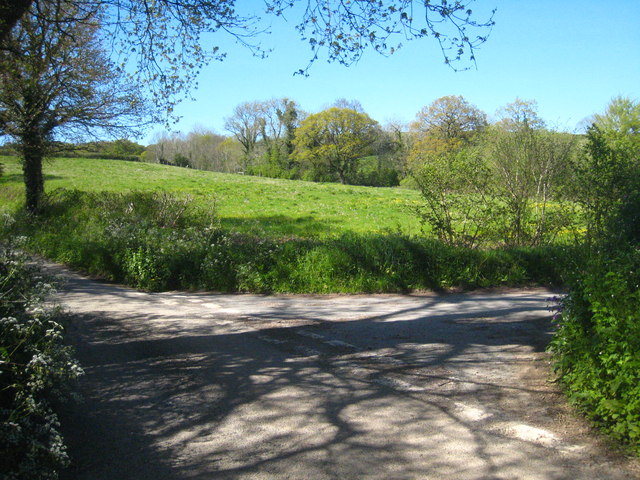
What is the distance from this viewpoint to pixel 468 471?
3607 millimetres

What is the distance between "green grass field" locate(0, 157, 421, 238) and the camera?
21344 millimetres

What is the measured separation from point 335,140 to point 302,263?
57081 millimetres

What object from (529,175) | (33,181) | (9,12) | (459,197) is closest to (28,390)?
(9,12)

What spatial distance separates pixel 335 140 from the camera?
67625 mm

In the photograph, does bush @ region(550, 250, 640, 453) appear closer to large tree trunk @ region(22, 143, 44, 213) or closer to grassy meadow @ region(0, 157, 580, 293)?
grassy meadow @ region(0, 157, 580, 293)

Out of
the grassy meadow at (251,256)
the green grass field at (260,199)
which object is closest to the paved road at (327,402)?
the grassy meadow at (251,256)

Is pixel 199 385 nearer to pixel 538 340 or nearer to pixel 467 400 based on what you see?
pixel 467 400

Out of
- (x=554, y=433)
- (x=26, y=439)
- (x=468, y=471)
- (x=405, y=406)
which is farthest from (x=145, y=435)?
(x=554, y=433)

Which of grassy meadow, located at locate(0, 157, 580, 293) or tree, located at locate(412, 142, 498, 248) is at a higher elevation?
tree, located at locate(412, 142, 498, 248)

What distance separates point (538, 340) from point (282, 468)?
3.99 meters

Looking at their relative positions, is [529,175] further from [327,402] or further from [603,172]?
[327,402]

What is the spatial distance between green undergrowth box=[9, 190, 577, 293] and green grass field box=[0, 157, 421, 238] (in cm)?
213

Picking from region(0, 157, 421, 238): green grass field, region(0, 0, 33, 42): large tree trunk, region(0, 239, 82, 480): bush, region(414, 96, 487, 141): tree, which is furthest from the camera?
region(414, 96, 487, 141): tree

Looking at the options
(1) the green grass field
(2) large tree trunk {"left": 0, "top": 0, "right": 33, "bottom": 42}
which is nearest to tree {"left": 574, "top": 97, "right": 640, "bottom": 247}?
(1) the green grass field
